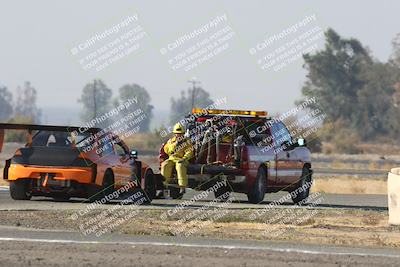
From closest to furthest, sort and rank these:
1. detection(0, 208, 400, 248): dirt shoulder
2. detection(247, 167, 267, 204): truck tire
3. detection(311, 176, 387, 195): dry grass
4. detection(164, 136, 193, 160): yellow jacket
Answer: detection(0, 208, 400, 248): dirt shoulder → detection(164, 136, 193, 160): yellow jacket → detection(247, 167, 267, 204): truck tire → detection(311, 176, 387, 195): dry grass

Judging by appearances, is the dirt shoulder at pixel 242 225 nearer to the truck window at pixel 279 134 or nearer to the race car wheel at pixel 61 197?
the race car wheel at pixel 61 197

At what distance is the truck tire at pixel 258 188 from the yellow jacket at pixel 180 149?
1473 mm

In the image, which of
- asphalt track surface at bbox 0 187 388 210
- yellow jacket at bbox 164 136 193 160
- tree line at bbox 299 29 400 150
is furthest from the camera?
tree line at bbox 299 29 400 150

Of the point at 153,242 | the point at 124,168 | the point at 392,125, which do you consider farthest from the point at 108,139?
the point at 392,125

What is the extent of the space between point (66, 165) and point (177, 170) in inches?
101

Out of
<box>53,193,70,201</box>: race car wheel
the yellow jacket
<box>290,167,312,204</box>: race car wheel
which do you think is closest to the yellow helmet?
the yellow jacket

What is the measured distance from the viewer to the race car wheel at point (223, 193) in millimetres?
23969

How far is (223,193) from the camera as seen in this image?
80.5 ft

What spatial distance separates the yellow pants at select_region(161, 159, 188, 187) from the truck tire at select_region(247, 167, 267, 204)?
4.85 ft

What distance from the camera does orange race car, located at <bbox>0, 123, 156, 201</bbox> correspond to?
70.9 ft

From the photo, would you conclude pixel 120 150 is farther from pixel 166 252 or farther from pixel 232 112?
pixel 166 252

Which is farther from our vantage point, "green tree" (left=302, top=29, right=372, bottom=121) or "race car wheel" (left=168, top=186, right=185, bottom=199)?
"green tree" (left=302, top=29, right=372, bottom=121)

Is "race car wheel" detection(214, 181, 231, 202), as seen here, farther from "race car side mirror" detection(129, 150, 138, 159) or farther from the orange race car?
the orange race car

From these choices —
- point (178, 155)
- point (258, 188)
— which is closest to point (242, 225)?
point (178, 155)
